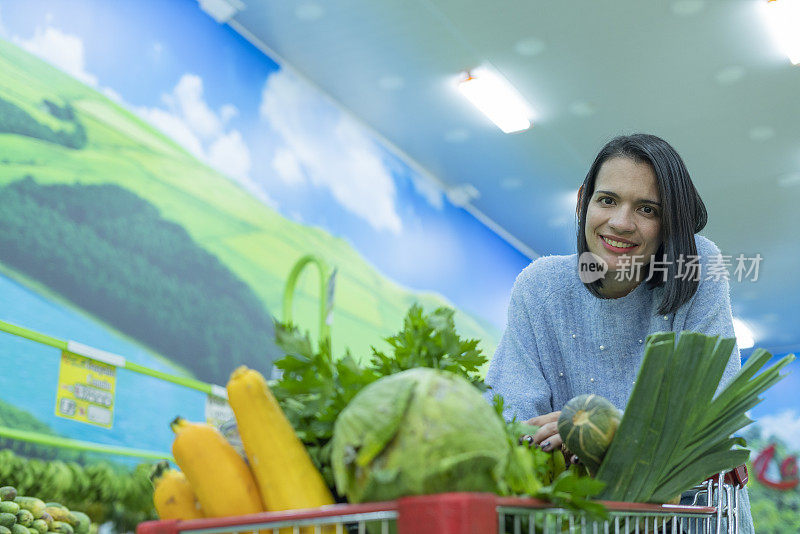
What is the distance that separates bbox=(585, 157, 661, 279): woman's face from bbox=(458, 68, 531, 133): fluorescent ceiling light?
3.22 m

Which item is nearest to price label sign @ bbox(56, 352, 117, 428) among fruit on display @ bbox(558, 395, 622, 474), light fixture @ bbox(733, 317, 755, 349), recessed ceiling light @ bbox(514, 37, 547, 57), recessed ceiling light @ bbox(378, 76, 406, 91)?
fruit on display @ bbox(558, 395, 622, 474)

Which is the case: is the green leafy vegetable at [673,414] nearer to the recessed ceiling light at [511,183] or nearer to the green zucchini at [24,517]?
the green zucchini at [24,517]

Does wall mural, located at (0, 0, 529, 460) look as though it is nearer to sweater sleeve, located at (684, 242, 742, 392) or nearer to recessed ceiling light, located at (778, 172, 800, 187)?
sweater sleeve, located at (684, 242, 742, 392)

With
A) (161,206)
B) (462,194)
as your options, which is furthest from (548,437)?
(462,194)

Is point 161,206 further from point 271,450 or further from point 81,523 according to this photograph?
point 271,450

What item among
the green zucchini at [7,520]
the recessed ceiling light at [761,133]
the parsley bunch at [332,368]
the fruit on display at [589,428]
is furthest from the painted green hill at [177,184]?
the recessed ceiling light at [761,133]

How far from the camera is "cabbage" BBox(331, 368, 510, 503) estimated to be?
0.66 meters

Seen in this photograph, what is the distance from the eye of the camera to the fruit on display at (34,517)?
2.24m

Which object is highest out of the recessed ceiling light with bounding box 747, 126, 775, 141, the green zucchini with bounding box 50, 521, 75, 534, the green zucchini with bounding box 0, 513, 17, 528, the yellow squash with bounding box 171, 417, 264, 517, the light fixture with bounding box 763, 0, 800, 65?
the light fixture with bounding box 763, 0, 800, 65

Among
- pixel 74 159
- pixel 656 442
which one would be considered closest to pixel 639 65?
pixel 74 159

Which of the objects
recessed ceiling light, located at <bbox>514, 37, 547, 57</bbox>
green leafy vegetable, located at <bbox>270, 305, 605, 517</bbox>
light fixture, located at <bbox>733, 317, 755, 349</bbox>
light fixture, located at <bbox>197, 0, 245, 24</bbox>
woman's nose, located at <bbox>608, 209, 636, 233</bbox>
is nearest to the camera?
green leafy vegetable, located at <bbox>270, 305, 605, 517</bbox>

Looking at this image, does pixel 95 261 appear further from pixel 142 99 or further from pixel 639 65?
pixel 639 65

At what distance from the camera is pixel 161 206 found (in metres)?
3.32

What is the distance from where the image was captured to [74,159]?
9.68ft
